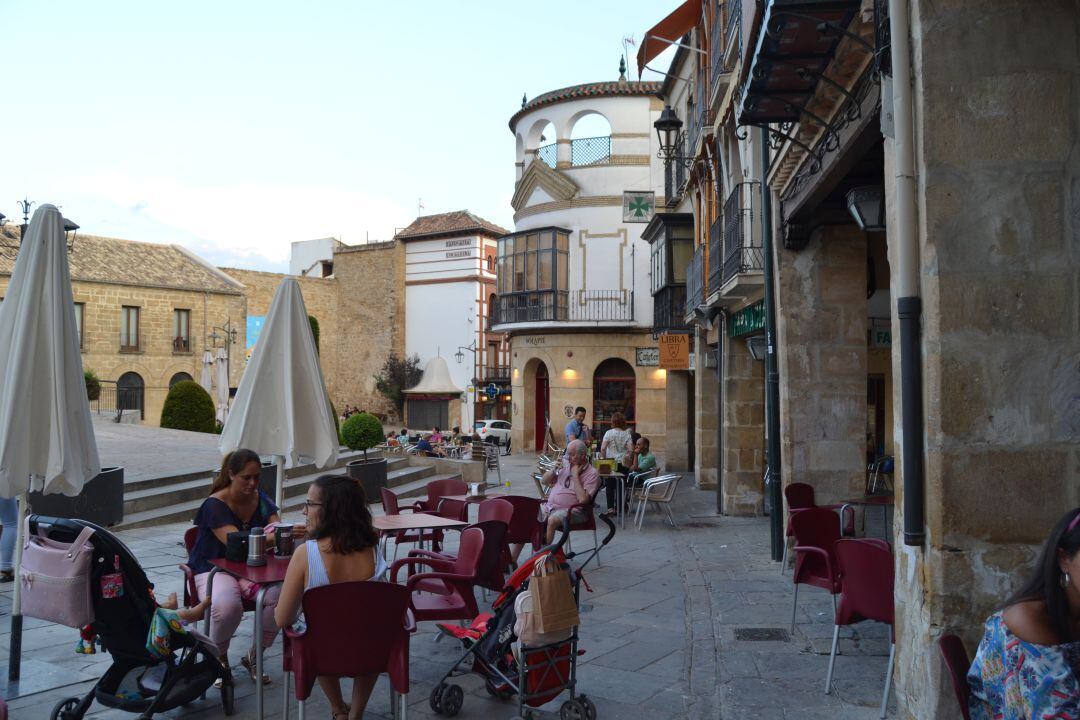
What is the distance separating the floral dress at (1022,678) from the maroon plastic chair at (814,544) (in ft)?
9.09

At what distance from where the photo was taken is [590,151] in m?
28.0

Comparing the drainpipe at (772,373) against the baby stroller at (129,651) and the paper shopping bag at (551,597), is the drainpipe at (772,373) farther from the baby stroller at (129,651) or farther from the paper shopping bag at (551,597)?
the baby stroller at (129,651)

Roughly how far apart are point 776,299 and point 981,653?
618 centimetres

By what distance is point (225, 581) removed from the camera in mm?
5078

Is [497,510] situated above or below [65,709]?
above

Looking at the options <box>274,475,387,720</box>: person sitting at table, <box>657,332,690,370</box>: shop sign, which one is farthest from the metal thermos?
<box>657,332,690,370</box>: shop sign

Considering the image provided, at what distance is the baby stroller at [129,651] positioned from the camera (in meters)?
4.31

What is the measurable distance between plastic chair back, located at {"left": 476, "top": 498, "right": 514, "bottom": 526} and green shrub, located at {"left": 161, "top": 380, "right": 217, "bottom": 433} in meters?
19.6

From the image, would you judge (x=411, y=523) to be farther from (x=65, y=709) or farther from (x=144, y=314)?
(x=144, y=314)

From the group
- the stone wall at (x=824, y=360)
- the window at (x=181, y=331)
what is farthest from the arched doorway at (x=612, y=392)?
the window at (x=181, y=331)

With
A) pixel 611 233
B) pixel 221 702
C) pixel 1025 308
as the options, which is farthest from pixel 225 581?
pixel 611 233

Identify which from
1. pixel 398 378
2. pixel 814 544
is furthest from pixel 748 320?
pixel 398 378

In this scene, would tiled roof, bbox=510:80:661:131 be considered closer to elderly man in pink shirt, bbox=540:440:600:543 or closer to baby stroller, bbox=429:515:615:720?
elderly man in pink shirt, bbox=540:440:600:543

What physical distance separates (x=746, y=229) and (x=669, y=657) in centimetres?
677
